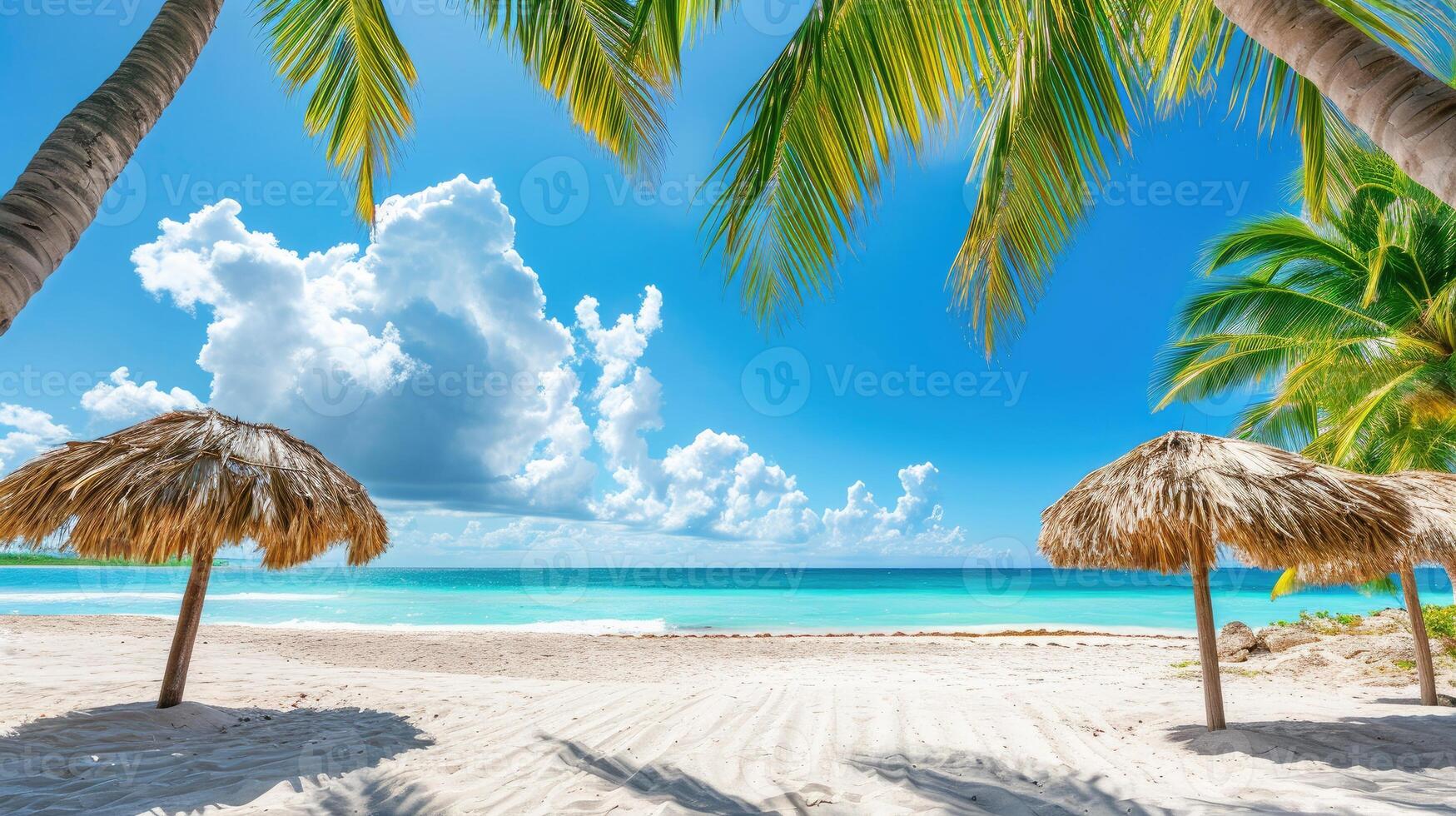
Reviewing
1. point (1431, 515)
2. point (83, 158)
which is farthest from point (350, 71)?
point (1431, 515)

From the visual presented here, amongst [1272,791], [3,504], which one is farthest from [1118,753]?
[3,504]

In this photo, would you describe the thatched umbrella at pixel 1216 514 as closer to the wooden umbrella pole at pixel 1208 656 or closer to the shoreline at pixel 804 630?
the wooden umbrella pole at pixel 1208 656

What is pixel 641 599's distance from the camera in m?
34.3

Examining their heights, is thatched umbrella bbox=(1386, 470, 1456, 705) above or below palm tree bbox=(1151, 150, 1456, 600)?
below

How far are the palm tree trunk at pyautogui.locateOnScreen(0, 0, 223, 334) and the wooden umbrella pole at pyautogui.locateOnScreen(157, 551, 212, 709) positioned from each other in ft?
10.9

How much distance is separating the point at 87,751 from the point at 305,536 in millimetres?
1536

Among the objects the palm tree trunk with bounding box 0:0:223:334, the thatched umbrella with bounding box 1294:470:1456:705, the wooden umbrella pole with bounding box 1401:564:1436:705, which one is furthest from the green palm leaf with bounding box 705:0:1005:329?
the wooden umbrella pole with bounding box 1401:564:1436:705

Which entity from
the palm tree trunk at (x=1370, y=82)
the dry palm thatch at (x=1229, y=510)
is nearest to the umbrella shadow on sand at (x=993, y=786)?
the dry palm thatch at (x=1229, y=510)

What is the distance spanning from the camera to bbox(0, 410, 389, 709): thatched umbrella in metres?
4.14

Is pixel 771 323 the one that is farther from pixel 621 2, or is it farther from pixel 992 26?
pixel 621 2

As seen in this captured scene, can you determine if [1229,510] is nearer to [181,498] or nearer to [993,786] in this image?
[993,786]

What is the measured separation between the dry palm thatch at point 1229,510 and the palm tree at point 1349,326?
4777mm

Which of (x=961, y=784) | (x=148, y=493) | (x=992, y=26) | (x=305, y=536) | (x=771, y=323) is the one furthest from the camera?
(x=305, y=536)

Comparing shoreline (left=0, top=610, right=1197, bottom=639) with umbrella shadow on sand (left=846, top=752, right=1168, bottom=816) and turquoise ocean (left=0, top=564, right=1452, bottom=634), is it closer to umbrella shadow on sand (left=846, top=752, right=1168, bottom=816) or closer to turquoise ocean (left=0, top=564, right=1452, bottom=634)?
turquoise ocean (left=0, top=564, right=1452, bottom=634)
